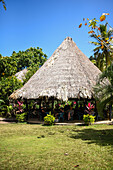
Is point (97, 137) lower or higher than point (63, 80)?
lower

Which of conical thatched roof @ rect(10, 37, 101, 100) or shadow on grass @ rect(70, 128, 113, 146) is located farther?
conical thatched roof @ rect(10, 37, 101, 100)

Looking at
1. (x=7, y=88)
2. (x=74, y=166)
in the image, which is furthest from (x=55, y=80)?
(x=74, y=166)

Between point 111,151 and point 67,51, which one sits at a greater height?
point 67,51

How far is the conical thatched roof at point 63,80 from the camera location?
40.4 ft

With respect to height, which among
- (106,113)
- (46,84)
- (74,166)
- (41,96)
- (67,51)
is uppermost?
(67,51)

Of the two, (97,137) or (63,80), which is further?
(63,80)

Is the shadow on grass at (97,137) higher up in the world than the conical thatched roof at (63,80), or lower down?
lower down

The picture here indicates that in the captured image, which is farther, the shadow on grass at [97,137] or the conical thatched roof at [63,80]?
the conical thatched roof at [63,80]

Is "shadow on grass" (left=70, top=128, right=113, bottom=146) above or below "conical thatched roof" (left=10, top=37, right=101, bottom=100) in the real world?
below

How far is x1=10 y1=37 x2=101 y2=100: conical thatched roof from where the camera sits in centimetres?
1232

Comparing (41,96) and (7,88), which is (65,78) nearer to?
(41,96)

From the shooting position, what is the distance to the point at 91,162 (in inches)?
172

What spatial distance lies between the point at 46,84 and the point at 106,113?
21.8 ft

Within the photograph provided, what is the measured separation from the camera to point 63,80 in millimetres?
13344
